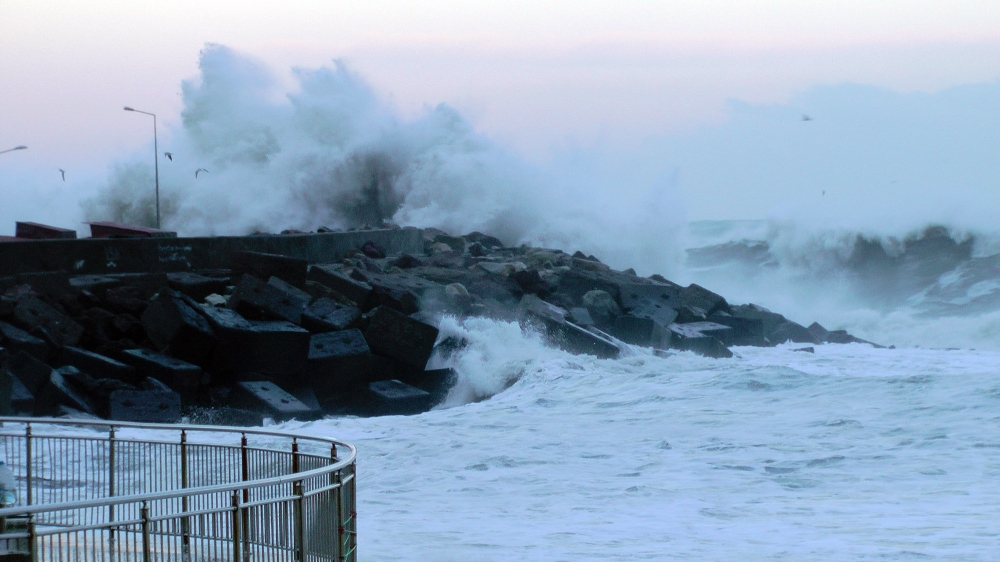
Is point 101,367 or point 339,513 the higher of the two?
point 101,367

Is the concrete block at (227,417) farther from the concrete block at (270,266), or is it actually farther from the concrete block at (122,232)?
the concrete block at (122,232)

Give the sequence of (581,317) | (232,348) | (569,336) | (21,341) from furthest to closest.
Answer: (581,317), (569,336), (232,348), (21,341)

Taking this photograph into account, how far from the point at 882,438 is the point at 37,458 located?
731 cm

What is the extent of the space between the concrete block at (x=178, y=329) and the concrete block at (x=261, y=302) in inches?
26.4

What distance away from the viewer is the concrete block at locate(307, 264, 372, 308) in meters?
13.3

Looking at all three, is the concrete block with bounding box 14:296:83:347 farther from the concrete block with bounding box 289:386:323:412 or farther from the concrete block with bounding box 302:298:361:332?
the concrete block with bounding box 302:298:361:332

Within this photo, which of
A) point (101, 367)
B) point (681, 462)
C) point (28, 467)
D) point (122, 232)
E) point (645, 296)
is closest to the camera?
point (28, 467)

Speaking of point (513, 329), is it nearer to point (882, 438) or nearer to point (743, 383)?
point (743, 383)

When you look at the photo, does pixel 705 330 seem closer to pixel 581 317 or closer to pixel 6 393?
pixel 581 317

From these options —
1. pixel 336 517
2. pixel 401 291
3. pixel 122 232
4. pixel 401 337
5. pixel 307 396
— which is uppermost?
pixel 122 232

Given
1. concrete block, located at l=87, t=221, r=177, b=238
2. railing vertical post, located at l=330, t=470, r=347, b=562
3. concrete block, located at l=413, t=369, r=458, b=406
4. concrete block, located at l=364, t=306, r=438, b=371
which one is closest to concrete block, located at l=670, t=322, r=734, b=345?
concrete block, located at l=413, t=369, r=458, b=406

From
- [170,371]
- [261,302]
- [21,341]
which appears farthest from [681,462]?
[21,341]

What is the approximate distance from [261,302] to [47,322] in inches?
89.4

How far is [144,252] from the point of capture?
44.1 feet
